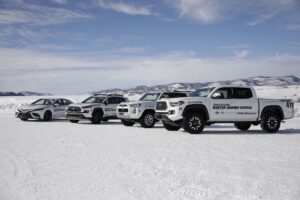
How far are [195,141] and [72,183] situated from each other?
6.57 m

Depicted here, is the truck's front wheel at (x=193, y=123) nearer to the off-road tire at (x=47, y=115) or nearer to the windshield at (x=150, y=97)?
the windshield at (x=150, y=97)

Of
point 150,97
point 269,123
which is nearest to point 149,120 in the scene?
point 150,97

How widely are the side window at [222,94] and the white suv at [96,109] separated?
295 inches

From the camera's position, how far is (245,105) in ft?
50.0

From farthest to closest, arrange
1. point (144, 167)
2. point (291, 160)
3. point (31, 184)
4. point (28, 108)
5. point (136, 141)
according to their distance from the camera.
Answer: point (28, 108), point (136, 141), point (291, 160), point (144, 167), point (31, 184)

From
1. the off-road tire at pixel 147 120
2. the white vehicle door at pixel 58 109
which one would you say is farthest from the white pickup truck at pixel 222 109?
the white vehicle door at pixel 58 109

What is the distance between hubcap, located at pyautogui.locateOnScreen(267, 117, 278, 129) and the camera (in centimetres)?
1550

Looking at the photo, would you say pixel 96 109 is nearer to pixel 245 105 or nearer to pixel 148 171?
pixel 245 105

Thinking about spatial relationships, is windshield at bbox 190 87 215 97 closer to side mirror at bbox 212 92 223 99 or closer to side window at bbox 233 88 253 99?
side mirror at bbox 212 92 223 99

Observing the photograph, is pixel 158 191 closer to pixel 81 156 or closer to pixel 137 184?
pixel 137 184

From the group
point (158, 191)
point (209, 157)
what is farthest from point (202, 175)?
point (209, 157)

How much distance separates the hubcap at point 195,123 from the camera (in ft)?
47.4

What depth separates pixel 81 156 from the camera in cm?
888

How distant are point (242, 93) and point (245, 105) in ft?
1.71
